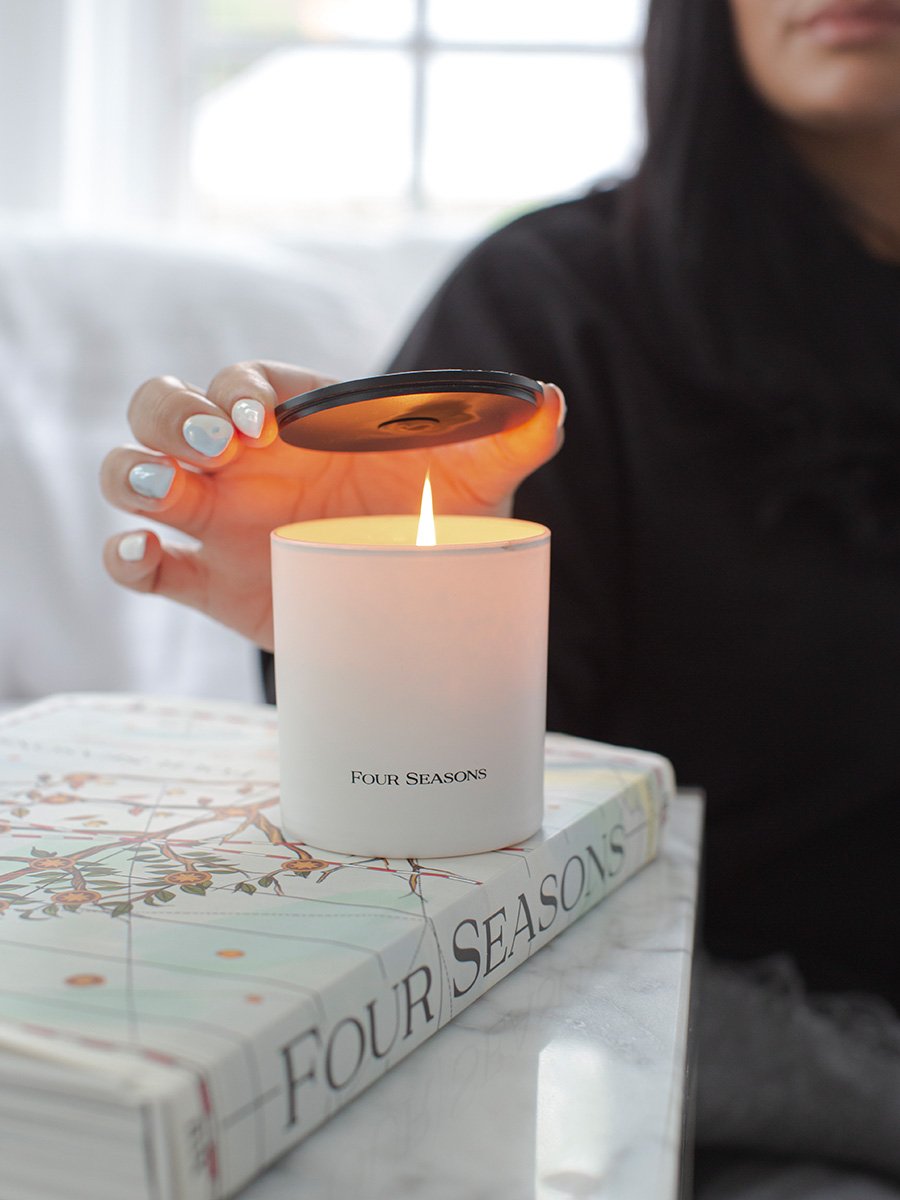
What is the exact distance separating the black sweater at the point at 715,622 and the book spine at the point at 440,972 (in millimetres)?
389

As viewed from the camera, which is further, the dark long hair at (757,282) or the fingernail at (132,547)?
the dark long hair at (757,282)

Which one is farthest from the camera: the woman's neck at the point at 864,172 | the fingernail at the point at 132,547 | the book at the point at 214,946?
the woman's neck at the point at 864,172

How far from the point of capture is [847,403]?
903 millimetres

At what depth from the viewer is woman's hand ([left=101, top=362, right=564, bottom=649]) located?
473mm

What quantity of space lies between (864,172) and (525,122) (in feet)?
3.45

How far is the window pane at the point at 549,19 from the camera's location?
1.94 meters

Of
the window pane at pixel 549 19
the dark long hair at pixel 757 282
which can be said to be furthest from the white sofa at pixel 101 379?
the window pane at pixel 549 19

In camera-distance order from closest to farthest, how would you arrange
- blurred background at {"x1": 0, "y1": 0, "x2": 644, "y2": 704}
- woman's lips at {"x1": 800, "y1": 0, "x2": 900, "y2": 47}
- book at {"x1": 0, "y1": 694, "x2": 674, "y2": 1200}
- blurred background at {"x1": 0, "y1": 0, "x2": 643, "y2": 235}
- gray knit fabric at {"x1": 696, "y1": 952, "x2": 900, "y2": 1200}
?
book at {"x1": 0, "y1": 694, "x2": 674, "y2": 1200}, gray knit fabric at {"x1": 696, "y1": 952, "x2": 900, "y2": 1200}, woman's lips at {"x1": 800, "y1": 0, "x2": 900, "y2": 47}, blurred background at {"x1": 0, "y1": 0, "x2": 644, "y2": 704}, blurred background at {"x1": 0, "y1": 0, "x2": 643, "y2": 235}

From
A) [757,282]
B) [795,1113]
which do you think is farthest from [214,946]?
[757,282]

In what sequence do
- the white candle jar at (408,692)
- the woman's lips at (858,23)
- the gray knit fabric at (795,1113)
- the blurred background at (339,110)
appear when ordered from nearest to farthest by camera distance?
the white candle jar at (408,692) < the gray knit fabric at (795,1113) < the woman's lips at (858,23) < the blurred background at (339,110)

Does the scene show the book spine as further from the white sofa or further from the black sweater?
the white sofa

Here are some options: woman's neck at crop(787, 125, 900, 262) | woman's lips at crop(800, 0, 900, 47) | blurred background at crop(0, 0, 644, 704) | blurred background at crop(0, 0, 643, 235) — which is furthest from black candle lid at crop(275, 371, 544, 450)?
blurred background at crop(0, 0, 643, 235)

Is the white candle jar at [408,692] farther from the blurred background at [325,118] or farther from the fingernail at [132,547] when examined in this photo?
the blurred background at [325,118]

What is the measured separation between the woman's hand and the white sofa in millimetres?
517
